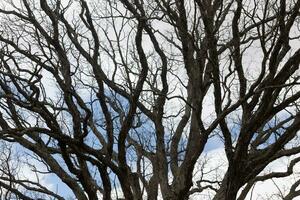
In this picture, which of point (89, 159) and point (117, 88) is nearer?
point (89, 159)

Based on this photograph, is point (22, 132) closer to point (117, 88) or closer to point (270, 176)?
point (117, 88)

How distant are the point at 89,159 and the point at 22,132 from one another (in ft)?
2.84

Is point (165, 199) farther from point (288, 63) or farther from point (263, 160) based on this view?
point (288, 63)

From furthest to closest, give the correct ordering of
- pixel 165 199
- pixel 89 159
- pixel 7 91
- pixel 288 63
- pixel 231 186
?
pixel 165 199 < pixel 7 91 < pixel 89 159 < pixel 231 186 < pixel 288 63

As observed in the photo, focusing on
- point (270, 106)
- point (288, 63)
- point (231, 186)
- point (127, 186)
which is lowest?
point (231, 186)

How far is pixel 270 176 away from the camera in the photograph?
6660 mm

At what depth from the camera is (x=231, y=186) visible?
4195mm

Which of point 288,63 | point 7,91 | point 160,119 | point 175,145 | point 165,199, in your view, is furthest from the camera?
point 175,145

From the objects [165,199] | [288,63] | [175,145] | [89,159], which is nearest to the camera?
[288,63]

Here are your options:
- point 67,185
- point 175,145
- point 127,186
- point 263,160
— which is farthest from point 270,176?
point 67,185

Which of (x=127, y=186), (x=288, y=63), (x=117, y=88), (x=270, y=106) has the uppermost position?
(x=117, y=88)

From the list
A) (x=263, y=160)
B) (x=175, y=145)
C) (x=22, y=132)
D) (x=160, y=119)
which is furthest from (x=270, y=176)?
(x=22, y=132)

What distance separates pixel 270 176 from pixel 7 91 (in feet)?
14.1

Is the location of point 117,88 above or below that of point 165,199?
above
